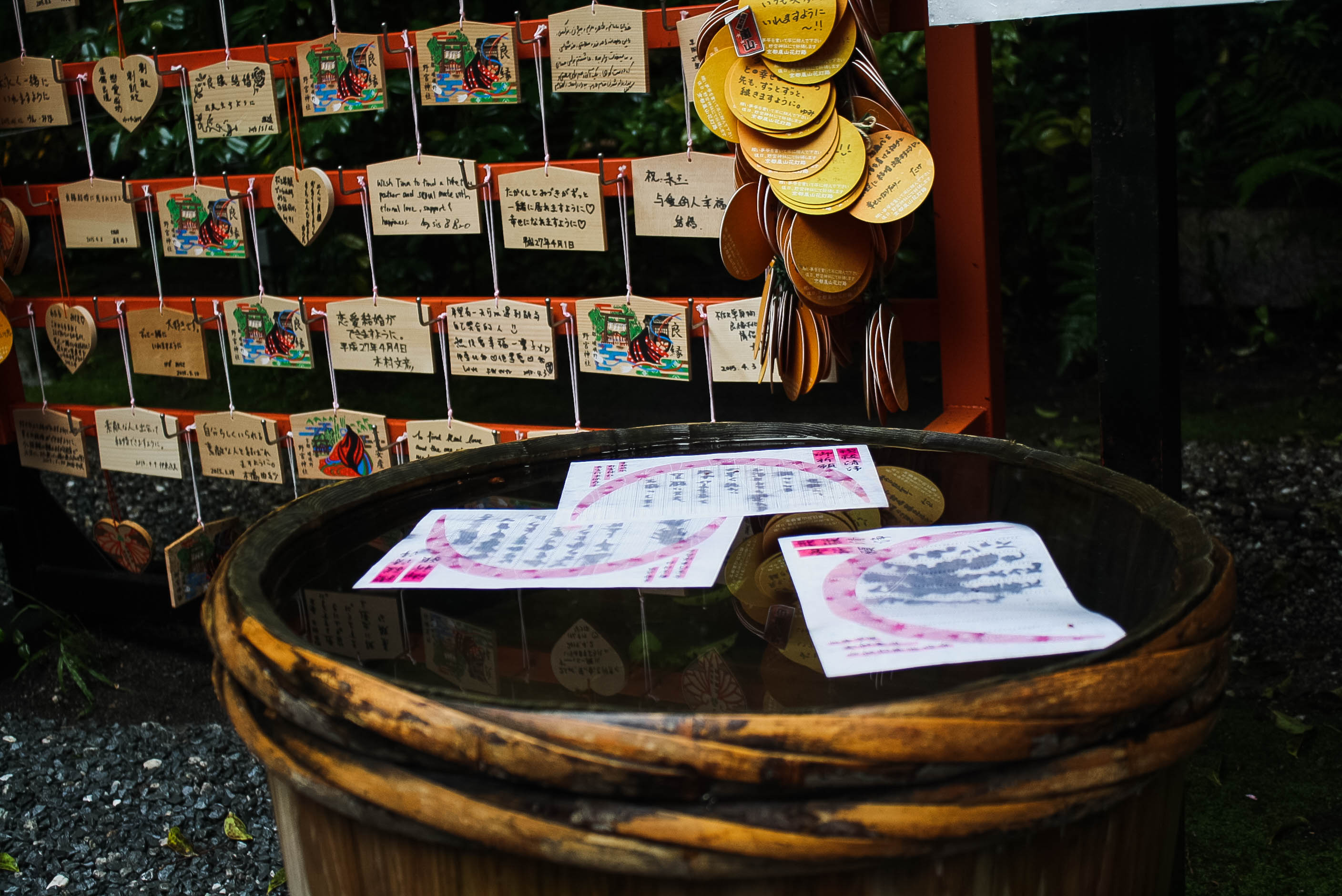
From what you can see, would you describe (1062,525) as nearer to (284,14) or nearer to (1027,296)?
(284,14)

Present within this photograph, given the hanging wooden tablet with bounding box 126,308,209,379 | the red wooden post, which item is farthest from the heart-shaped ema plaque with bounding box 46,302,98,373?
the red wooden post

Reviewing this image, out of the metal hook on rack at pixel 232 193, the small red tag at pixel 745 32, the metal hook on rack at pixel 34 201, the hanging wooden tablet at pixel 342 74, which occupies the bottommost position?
the metal hook on rack at pixel 232 193

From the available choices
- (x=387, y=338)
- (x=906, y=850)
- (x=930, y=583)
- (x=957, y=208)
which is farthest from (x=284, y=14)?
(x=906, y=850)

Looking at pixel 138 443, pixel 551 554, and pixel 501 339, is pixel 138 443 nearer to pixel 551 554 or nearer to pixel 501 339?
pixel 501 339

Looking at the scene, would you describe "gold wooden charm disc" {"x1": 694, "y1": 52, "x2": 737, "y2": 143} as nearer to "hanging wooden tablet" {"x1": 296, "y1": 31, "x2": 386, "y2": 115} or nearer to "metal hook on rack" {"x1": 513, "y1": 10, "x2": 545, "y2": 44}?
"metal hook on rack" {"x1": 513, "y1": 10, "x2": 545, "y2": 44}

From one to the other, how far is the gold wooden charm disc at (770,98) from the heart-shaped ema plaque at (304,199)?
3.02 ft

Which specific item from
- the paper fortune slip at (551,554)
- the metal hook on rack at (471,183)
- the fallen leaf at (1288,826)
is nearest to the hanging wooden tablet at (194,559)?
the metal hook on rack at (471,183)

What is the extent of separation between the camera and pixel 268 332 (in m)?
2.26

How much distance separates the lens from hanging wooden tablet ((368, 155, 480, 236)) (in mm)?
2004

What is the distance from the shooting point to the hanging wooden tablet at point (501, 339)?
2.01 metres

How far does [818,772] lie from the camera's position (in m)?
0.59

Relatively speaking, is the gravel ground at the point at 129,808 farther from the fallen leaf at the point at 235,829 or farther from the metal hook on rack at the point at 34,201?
the metal hook on rack at the point at 34,201

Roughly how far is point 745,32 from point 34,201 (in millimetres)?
1744

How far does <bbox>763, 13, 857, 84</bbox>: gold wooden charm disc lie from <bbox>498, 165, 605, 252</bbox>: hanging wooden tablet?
49 centimetres
